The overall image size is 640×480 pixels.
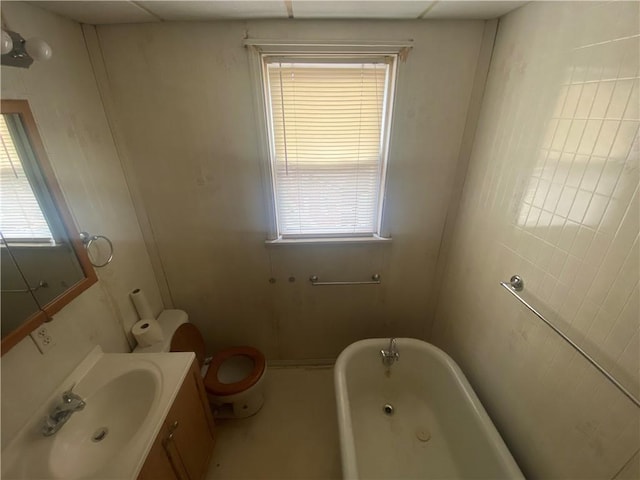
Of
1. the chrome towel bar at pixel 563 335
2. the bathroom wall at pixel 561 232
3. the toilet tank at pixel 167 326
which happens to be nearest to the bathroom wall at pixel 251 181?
the toilet tank at pixel 167 326

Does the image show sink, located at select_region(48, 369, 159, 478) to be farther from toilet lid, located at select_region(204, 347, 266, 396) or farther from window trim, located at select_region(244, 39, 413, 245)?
window trim, located at select_region(244, 39, 413, 245)

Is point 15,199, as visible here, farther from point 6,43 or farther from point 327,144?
point 327,144

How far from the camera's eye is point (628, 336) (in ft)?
2.55

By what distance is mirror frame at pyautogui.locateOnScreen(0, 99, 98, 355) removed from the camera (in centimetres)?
90

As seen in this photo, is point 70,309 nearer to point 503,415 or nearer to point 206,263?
point 206,263

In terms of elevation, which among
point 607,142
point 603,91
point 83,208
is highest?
point 603,91

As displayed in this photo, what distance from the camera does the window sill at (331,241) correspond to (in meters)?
1.69

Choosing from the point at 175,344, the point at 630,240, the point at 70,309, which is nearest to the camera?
the point at 630,240

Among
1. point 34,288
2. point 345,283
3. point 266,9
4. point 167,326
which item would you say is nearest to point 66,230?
point 34,288

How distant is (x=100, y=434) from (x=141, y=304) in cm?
60

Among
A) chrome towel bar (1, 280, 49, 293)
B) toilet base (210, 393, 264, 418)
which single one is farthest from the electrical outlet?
toilet base (210, 393, 264, 418)

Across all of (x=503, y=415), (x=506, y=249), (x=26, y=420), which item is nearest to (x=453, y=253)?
(x=506, y=249)

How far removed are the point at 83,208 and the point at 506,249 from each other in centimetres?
189

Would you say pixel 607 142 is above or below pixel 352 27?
below
